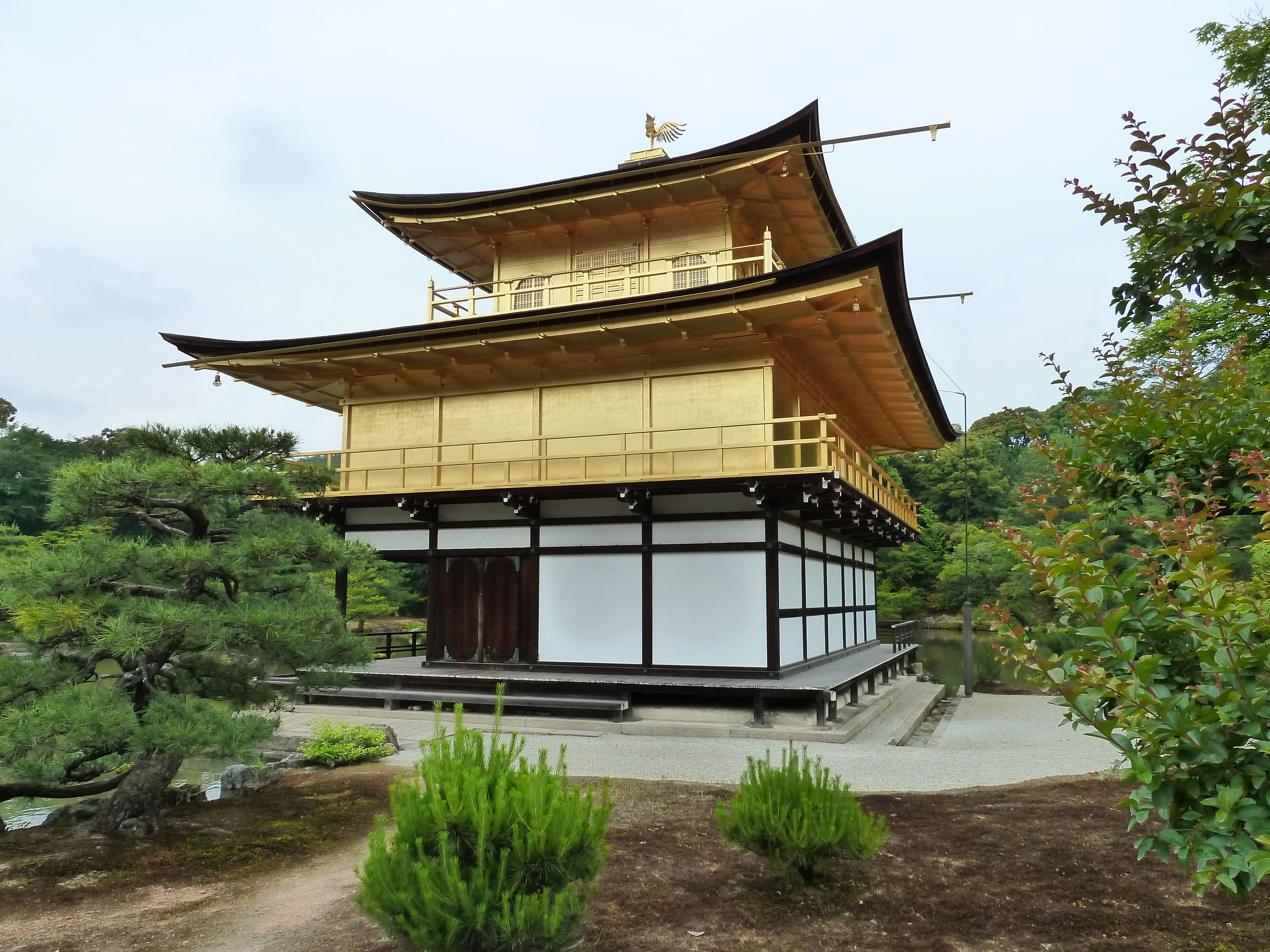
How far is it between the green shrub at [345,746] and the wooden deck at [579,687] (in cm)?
131

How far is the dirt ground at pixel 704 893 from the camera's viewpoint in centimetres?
450

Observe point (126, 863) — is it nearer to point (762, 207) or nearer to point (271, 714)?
point (271, 714)

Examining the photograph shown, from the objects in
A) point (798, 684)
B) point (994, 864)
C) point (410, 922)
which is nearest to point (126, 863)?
point (410, 922)

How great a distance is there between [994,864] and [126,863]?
6.28 metres

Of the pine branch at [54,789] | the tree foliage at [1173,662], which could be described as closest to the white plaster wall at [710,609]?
the pine branch at [54,789]

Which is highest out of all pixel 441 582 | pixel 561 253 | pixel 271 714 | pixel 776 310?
pixel 561 253

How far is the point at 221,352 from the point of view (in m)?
15.5

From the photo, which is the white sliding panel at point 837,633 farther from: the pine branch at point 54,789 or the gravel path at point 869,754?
the pine branch at point 54,789

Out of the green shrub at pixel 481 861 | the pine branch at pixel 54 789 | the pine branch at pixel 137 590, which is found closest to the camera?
the green shrub at pixel 481 861

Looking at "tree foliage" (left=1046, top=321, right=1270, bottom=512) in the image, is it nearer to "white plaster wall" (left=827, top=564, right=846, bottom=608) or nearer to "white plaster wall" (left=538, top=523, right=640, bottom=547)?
"white plaster wall" (left=538, top=523, right=640, bottom=547)

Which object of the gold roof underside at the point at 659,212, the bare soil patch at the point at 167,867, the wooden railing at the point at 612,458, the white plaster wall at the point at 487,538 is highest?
the gold roof underside at the point at 659,212

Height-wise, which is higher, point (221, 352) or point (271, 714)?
point (221, 352)

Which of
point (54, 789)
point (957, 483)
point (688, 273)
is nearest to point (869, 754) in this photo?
point (54, 789)

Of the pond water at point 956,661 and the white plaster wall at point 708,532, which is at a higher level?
the white plaster wall at point 708,532
